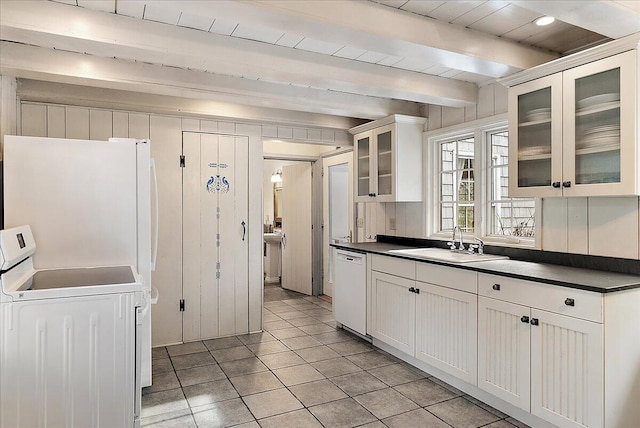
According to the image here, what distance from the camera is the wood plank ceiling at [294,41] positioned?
2070 mm

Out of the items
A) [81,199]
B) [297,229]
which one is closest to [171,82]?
[81,199]

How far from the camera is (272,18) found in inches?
79.8

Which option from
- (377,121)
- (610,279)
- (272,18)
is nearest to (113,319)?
(272,18)

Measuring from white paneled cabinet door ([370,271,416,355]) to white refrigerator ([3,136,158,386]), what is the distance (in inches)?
76.8

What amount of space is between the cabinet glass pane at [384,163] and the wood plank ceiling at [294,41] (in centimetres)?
78

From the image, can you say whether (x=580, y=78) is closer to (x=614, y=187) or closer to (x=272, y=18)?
(x=614, y=187)

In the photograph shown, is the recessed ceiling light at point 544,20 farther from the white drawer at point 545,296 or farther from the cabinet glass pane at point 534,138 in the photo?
the white drawer at point 545,296

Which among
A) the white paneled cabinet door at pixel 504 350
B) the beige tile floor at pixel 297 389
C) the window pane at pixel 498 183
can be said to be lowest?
the beige tile floor at pixel 297 389

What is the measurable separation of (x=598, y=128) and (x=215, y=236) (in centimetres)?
334

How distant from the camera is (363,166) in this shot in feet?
15.0

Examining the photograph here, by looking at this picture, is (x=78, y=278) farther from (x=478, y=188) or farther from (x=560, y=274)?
(x=478, y=188)

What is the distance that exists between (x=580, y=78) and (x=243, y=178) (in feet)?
10.0

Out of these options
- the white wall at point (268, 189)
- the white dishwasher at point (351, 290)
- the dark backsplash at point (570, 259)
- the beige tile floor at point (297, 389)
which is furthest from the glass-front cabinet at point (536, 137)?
the white wall at point (268, 189)

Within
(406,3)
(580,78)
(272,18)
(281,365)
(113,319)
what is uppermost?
(406,3)
